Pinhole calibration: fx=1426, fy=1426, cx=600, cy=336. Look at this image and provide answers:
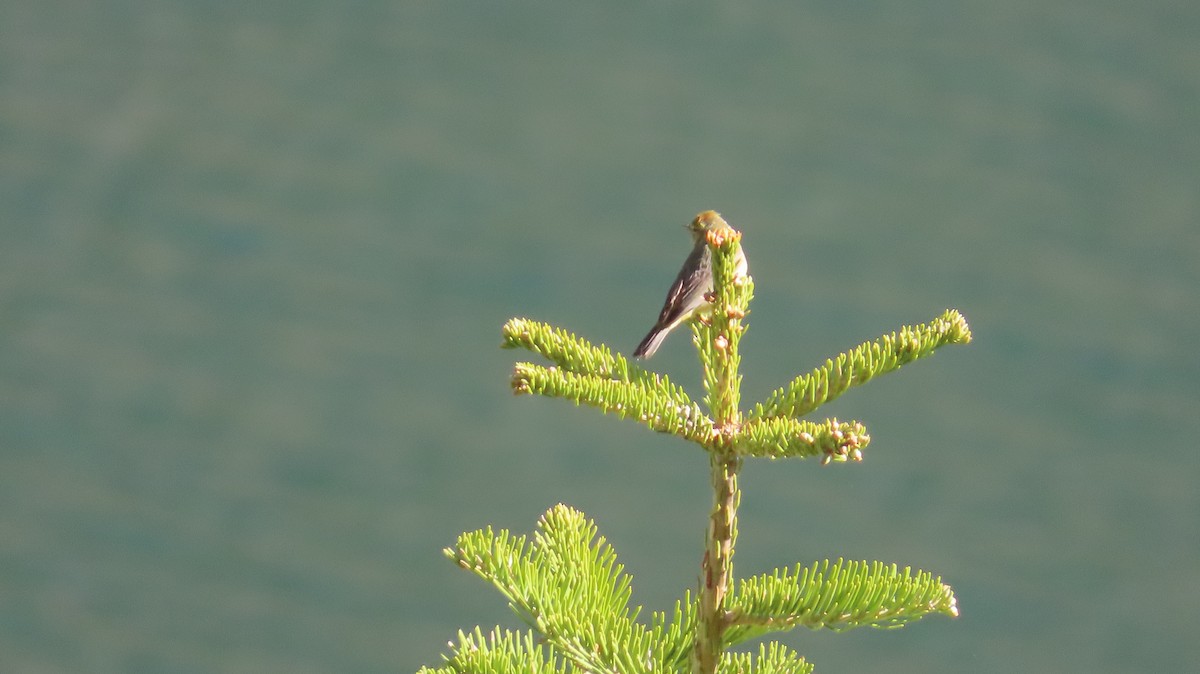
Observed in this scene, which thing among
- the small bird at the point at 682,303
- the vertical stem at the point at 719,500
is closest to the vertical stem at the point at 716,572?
the vertical stem at the point at 719,500

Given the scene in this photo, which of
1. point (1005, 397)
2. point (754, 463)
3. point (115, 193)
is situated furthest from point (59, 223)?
point (1005, 397)

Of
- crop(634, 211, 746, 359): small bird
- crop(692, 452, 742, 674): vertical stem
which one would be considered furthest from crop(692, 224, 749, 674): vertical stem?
crop(634, 211, 746, 359): small bird

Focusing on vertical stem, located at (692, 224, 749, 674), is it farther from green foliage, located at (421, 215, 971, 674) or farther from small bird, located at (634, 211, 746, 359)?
small bird, located at (634, 211, 746, 359)

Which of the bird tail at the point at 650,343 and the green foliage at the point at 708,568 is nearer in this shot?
the green foliage at the point at 708,568

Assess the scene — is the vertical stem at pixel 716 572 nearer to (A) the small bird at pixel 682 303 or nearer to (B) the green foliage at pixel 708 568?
(B) the green foliage at pixel 708 568

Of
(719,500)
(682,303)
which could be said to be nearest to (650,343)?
(682,303)

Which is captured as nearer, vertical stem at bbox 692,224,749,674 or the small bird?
vertical stem at bbox 692,224,749,674

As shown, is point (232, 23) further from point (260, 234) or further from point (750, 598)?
point (750, 598)

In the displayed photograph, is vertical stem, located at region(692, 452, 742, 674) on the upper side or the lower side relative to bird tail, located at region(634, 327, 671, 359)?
lower
